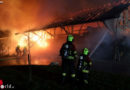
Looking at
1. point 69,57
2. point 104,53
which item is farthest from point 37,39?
point 69,57

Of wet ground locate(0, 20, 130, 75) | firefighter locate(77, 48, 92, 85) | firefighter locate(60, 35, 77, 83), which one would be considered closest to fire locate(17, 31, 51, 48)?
wet ground locate(0, 20, 130, 75)

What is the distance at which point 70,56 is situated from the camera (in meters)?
4.45

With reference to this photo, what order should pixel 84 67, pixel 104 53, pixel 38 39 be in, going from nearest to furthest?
1. pixel 84 67
2. pixel 104 53
3. pixel 38 39

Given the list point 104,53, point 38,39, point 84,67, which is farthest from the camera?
point 38,39

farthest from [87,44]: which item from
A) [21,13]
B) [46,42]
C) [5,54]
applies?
[21,13]

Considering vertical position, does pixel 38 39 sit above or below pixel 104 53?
above

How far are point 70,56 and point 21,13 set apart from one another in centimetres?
2057

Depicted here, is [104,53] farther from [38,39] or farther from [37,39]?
[37,39]

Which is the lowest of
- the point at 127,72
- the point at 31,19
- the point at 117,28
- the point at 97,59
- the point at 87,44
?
→ the point at 127,72

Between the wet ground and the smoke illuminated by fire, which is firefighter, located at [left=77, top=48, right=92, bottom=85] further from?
the smoke illuminated by fire

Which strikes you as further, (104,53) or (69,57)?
(104,53)

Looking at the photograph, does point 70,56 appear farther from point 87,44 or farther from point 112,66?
point 87,44

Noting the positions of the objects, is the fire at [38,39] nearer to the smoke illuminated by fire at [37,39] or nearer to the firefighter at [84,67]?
the smoke illuminated by fire at [37,39]

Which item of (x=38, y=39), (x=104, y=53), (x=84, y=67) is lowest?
(x=84, y=67)
